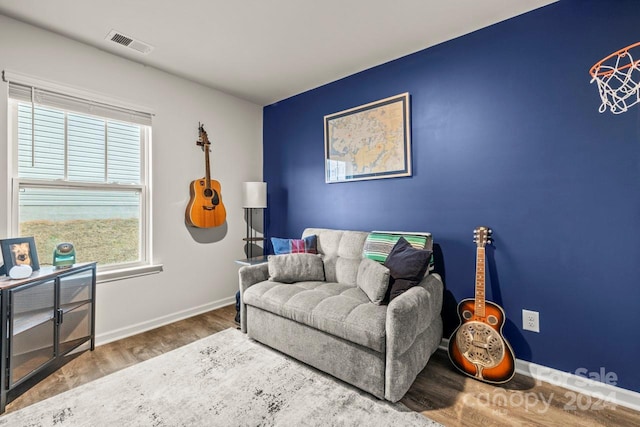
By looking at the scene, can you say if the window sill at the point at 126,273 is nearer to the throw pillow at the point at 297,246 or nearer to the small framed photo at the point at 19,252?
the small framed photo at the point at 19,252

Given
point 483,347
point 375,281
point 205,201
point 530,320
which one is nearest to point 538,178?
point 530,320

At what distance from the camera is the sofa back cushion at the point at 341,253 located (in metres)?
2.55

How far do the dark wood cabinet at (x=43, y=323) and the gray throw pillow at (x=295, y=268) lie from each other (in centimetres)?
148

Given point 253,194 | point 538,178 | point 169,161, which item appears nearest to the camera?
point 538,178

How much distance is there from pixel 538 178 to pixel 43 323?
140 inches

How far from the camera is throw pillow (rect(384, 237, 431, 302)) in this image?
6.49ft

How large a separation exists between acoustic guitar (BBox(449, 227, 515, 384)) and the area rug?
0.61 meters

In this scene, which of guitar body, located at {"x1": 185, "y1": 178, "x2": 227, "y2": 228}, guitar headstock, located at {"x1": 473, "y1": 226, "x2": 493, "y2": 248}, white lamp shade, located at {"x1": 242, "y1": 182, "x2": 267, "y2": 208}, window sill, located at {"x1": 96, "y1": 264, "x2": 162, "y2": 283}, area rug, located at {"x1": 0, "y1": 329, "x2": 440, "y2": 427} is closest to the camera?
area rug, located at {"x1": 0, "y1": 329, "x2": 440, "y2": 427}

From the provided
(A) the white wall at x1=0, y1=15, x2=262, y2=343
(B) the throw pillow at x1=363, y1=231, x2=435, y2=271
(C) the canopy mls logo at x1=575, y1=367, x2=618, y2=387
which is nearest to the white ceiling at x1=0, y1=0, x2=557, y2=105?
(A) the white wall at x1=0, y1=15, x2=262, y2=343

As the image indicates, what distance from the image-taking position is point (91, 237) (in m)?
2.55

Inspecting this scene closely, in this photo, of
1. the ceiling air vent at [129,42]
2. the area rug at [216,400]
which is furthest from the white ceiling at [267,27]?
the area rug at [216,400]

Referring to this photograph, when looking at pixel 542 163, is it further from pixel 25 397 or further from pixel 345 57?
pixel 25 397

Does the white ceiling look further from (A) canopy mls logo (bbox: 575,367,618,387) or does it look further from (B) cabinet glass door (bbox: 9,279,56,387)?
(A) canopy mls logo (bbox: 575,367,618,387)

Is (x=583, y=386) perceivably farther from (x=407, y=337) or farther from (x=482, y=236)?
(x=407, y=337)
